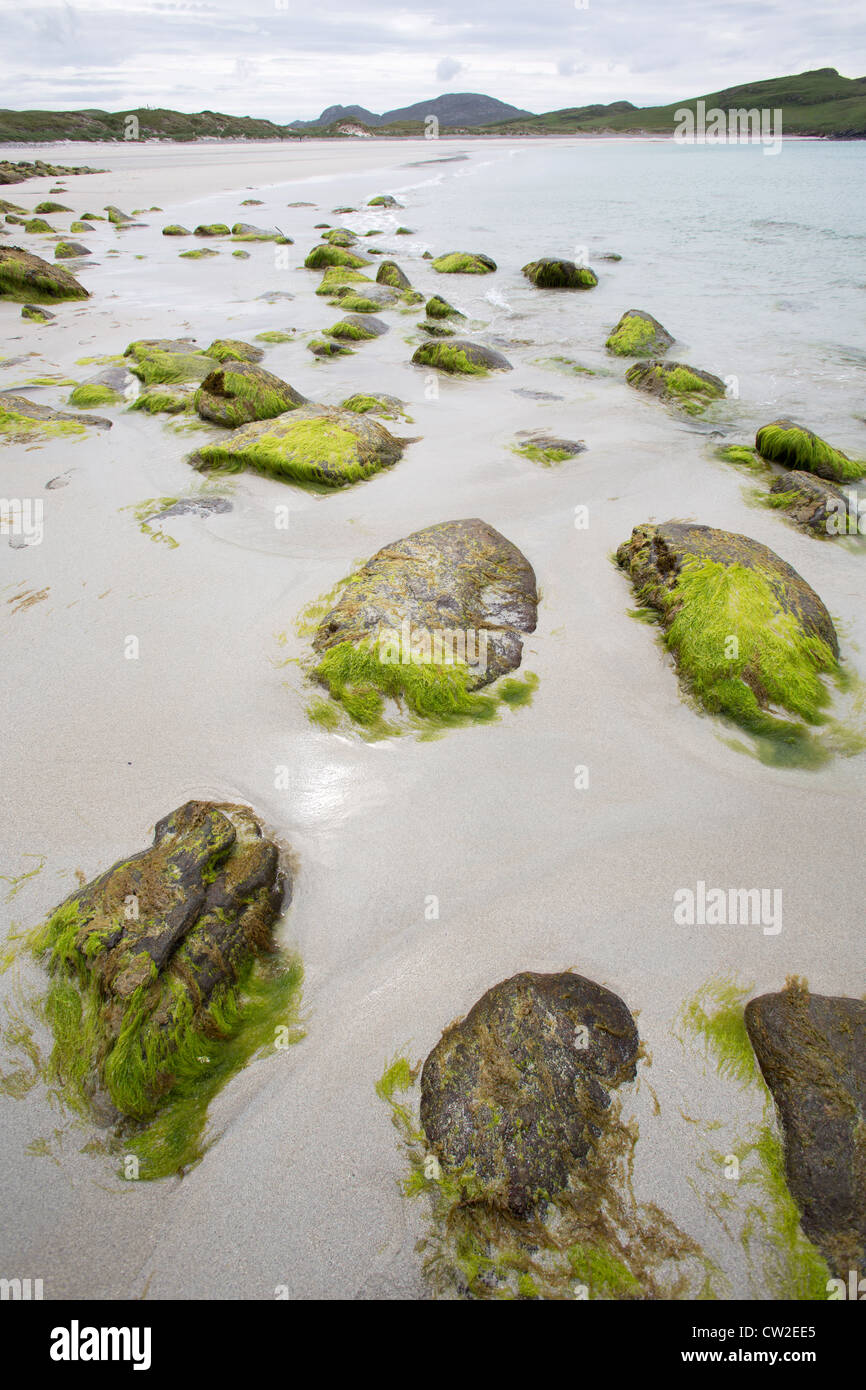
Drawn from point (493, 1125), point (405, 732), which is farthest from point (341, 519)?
point (493, 1125)

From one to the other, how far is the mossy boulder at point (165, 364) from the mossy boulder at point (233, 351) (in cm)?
18

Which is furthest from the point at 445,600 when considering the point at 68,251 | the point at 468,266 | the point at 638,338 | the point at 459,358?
the point at 68,251

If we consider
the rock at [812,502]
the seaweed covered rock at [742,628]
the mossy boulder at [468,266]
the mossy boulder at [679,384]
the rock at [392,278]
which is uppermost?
the mossy boulder at [468,266]

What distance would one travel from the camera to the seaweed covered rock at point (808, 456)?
6.73 metres

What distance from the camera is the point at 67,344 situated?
33.1ft

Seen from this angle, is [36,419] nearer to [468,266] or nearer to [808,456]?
[808,456]

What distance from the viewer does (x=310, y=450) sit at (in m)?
6.30

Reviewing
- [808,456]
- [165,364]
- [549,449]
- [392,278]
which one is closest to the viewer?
[808,456]

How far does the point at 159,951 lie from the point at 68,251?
20.8 meters

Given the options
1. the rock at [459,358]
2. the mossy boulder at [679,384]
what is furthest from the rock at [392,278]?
the mossy boulder at [679,384]

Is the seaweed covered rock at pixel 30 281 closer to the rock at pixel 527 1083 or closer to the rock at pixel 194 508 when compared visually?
the rock at pixel 194 508

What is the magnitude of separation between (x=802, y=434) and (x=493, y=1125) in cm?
735

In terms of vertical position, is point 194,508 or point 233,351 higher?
point 233,351
